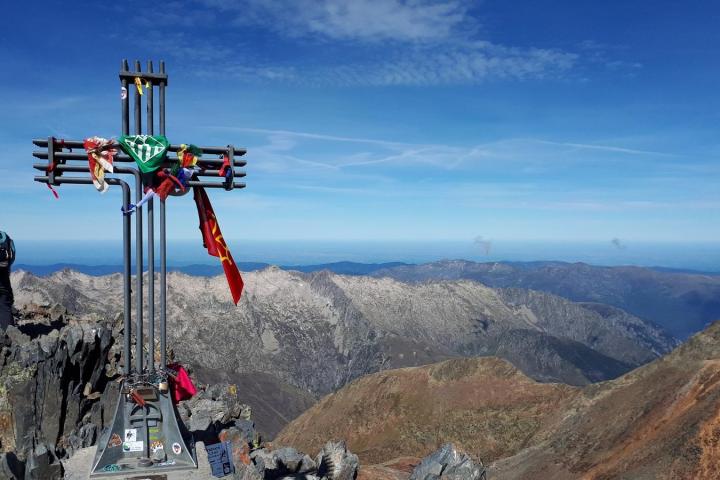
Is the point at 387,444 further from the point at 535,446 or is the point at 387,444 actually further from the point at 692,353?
the point at 692,353

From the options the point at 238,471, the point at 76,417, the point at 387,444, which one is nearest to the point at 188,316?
the point at 387,444

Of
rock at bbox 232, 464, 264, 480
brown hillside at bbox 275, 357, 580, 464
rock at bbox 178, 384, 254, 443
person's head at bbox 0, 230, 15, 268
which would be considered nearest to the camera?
rock at bbox 232, 464, 264, 480

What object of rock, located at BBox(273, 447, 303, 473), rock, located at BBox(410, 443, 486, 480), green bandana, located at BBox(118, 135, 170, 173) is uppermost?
green bandana, located at BBox(118, 135, 170, 173)

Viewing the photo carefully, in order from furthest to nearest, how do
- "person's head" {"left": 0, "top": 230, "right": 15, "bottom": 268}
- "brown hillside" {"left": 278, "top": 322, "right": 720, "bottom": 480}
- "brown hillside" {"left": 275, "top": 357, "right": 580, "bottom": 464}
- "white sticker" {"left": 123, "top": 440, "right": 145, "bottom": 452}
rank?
"brown hillside" {"left": 275, "top": 357, "right": 580, "bottom": 464} < "brown hillside" {"left": 278, "top": 322, "right": 720, "bottom": 480} < "person's head" {"left": 0, "top": 230, "right": 15, "bottom": 268} < "white sticker" {"left": 123, "top": 440, "right": 145, "bottom": 452}

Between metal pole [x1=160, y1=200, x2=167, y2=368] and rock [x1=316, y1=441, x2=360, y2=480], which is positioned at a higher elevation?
metal pole [x1=160, y1=200, x2=167, y2=368]

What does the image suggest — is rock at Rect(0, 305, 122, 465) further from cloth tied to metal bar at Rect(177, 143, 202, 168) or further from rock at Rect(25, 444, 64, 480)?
cloth tied to metal bar at Rect(177, 143, 202, 168)

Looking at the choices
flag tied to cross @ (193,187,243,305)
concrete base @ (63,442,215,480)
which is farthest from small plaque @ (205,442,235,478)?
flag tied to cross @ (193,187,243,305)

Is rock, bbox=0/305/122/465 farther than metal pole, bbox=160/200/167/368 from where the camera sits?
Yes

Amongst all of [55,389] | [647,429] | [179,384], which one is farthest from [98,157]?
[647,429]
